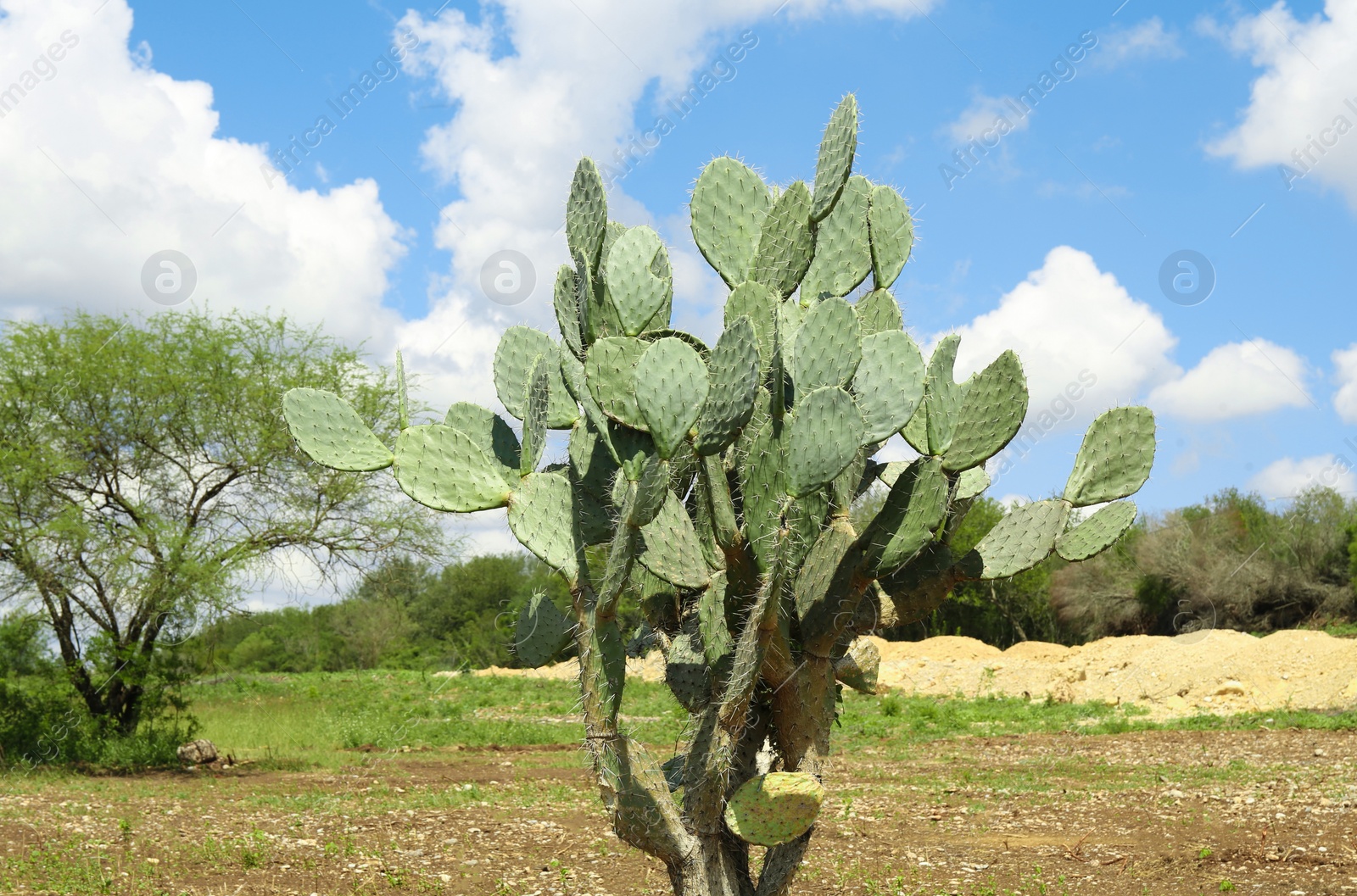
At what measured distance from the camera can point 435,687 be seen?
743 inches

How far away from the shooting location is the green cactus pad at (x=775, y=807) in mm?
3119

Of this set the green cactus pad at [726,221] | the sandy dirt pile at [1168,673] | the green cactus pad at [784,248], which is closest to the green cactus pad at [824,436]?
the green cactus pad at [784,248]

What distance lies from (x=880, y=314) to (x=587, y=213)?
1.22 meters

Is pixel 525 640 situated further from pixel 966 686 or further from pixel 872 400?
pixel 966 686

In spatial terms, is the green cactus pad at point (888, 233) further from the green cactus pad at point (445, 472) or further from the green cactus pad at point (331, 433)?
the green cactus pad at point (331, 433)

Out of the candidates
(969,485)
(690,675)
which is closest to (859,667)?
(969,485)

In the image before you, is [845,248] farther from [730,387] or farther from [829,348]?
[730,387]

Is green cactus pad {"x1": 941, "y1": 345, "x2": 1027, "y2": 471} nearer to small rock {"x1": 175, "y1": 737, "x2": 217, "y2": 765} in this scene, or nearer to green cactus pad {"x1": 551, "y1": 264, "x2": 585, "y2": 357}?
green cactus pad {"x1": 551, "y1": 264, "x2": 585, "y2": 357}

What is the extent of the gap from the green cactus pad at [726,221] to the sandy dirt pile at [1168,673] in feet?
29.5

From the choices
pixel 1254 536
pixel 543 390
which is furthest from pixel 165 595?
pixel 1254 536

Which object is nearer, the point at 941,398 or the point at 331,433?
the point at 941,398

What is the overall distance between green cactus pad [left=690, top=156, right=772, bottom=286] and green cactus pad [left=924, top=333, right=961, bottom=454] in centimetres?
77

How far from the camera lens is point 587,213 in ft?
10.8

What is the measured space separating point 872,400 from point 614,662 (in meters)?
1.15
